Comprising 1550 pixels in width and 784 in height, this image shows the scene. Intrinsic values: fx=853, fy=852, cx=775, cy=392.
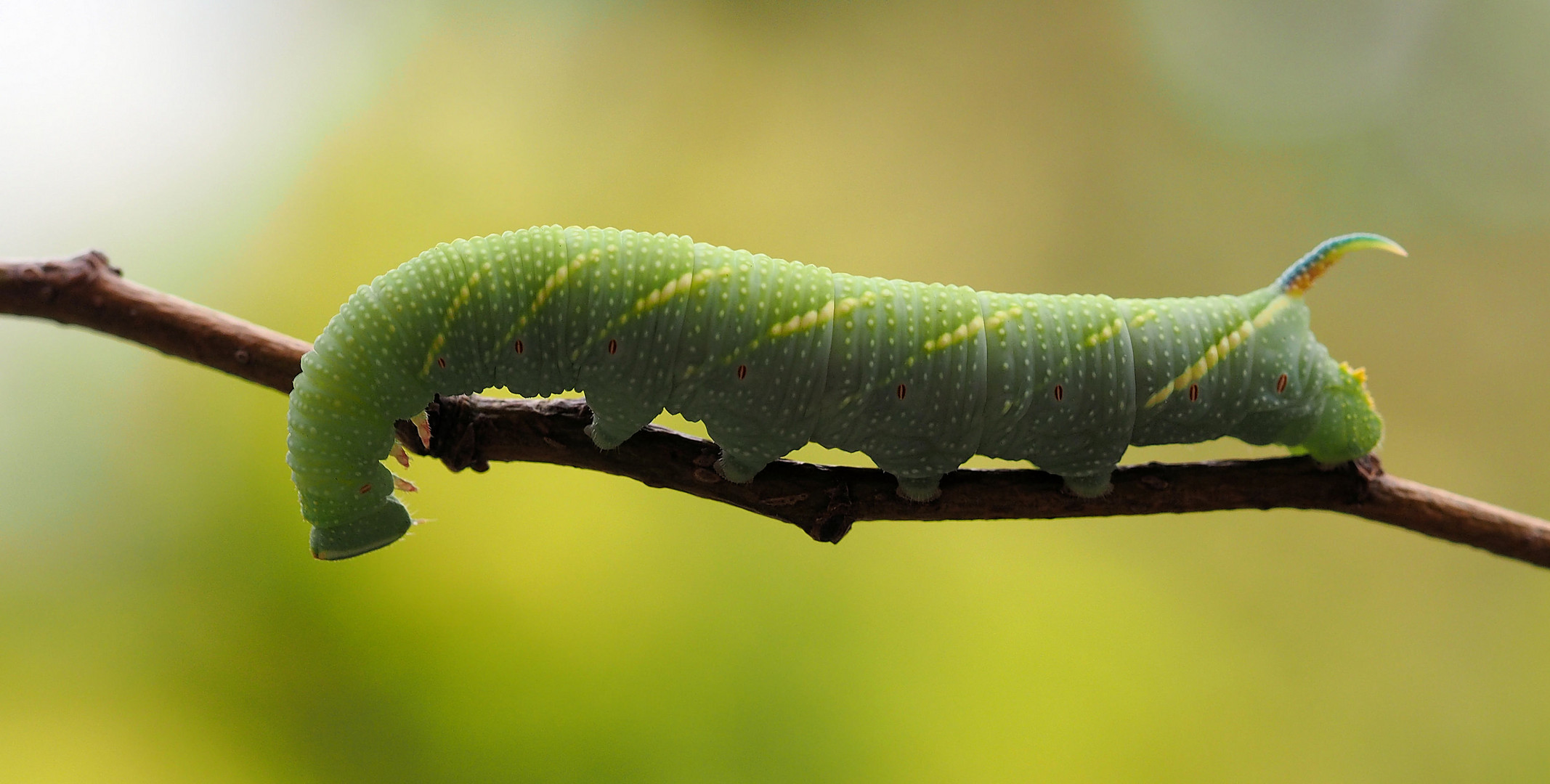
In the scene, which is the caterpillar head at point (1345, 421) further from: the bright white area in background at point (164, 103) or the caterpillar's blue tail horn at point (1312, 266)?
the bright white area in background at point (164, 103)

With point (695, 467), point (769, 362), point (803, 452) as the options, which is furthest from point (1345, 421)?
point (803, 452)

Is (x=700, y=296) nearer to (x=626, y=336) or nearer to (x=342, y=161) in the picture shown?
(x=626, y=336)

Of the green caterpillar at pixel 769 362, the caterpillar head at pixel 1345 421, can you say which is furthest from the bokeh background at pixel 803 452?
the caterpillar head at pixel 1345 421

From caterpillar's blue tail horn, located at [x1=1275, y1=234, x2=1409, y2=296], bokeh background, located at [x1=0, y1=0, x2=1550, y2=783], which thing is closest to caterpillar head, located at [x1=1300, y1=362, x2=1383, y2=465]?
caterpillar's blue tail horn, located at [x1=1275, y1=234, x2=1409, y2=296]

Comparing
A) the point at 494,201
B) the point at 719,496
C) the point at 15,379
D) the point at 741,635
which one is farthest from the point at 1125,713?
the point at 15,379

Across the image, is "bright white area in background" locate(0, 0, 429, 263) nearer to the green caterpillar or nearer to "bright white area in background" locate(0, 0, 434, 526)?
"bright white area in background" locate(0, 0, 434, 526)

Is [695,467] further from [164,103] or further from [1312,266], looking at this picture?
[164,103]

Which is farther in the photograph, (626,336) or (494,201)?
(494,201)
